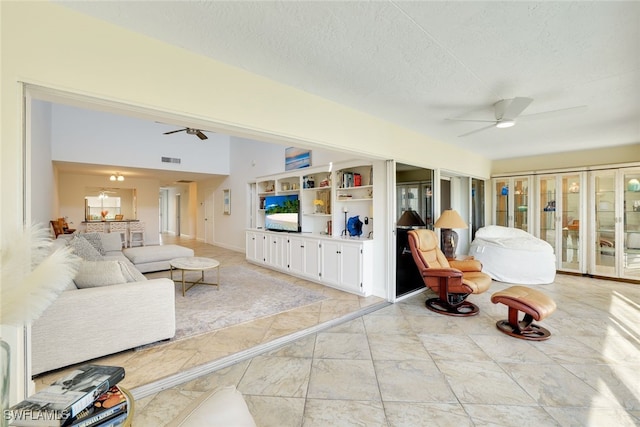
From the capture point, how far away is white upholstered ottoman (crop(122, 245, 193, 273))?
16.7ft

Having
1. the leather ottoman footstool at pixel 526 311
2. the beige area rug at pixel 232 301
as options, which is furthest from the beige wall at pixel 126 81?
the leather ottoman footstool at pixel 526 311

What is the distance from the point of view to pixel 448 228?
4477 mm

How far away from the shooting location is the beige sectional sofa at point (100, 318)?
2.10 m

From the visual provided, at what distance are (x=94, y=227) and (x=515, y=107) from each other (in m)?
9.69

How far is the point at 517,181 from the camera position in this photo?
5945 millimetres

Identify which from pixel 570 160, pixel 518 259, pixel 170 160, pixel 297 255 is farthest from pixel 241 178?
pixel 570 160

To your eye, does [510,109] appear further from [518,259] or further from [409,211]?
[518,259]

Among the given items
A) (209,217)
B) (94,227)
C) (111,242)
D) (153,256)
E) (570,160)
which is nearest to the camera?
(153,256)

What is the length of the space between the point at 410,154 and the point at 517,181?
3571 millimetres

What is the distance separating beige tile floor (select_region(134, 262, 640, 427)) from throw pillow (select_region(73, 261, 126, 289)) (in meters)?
1.15

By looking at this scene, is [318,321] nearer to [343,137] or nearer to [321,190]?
[343,137]

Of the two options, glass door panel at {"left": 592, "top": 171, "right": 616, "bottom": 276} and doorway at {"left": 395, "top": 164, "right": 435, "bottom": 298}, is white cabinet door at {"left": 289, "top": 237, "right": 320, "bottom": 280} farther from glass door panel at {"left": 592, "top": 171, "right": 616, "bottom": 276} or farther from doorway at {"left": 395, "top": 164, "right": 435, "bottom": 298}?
glass door panel at {"left": 592, "top": 171, "right": 616, "bottom": 276}

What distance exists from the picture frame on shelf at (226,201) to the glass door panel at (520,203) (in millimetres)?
7444

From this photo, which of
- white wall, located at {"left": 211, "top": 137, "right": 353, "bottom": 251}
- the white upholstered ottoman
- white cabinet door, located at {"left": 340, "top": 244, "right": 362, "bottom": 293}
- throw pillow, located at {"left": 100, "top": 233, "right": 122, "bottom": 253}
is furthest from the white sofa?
throw pillow, located at {"left": 100, "top": 233, "right": 122, "bottom": 253}
